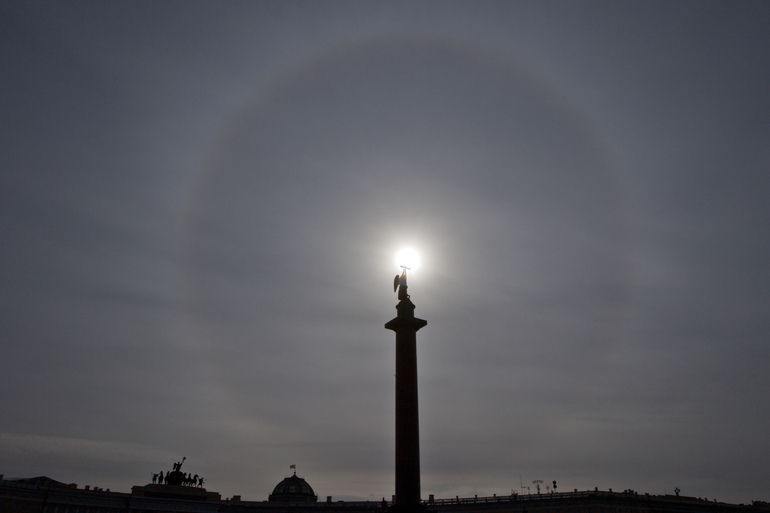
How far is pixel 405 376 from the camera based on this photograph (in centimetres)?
6244

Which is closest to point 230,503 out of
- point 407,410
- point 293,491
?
point 293,491

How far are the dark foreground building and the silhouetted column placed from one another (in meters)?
43.2

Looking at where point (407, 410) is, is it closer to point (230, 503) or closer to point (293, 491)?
point (230, 503)

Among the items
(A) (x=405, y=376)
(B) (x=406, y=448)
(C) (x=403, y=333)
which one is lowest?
(B) (x=406, y=448)

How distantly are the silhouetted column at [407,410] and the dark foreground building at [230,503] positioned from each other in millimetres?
43237

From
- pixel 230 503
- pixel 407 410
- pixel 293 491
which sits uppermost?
pixel 407 410

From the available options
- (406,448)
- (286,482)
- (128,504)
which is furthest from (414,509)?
(286,482)

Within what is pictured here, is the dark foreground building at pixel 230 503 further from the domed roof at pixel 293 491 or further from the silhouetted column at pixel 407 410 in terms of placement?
the silhouetted column at pixel 407 410

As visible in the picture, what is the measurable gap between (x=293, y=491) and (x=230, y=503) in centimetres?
2547

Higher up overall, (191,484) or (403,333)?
(403,333)

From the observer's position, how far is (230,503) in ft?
354

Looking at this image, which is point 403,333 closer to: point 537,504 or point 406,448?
point 406,448

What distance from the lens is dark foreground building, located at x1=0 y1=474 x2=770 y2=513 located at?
291 ft

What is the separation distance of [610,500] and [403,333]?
66.1m
